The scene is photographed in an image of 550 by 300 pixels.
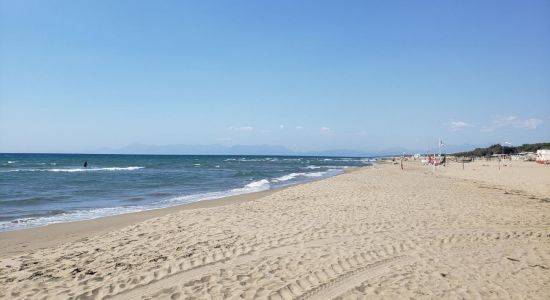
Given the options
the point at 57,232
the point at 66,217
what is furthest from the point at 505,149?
the point at 57,232

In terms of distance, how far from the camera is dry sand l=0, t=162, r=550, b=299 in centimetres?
507

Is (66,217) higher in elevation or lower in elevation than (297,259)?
lower

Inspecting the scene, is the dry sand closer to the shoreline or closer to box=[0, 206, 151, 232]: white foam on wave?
the shoreline

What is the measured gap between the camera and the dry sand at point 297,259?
5070 mm

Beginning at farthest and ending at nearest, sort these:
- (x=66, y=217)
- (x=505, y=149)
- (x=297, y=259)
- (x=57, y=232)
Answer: (x=505, y=149) < (x=66, y=217) < (x=57, y=232) < (x=297, y=259)

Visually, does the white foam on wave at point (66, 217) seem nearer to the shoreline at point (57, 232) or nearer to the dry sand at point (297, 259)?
the shoreline at point (57, 232)

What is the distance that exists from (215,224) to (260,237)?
2.04 metres

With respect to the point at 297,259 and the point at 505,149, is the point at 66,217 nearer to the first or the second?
the point at 297,259

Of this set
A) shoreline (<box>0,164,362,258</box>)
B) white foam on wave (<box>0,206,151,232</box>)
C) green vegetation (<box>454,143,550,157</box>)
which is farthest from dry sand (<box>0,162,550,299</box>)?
green vegetation (<box>454,143,550,157</box>)

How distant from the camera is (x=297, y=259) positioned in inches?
250

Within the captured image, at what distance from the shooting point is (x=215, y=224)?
31.4 ft

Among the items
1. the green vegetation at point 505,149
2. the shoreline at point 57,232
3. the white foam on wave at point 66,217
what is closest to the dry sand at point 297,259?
the shoreline at point 57,232

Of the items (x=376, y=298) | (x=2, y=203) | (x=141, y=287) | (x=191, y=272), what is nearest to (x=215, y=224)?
(x=191, y=272)

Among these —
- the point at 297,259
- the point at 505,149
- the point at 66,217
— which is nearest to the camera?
the point at 297,259
